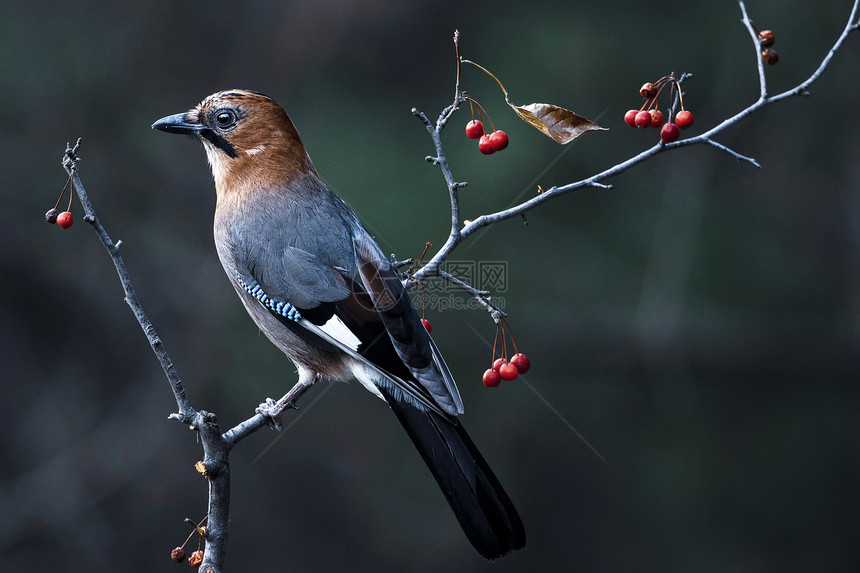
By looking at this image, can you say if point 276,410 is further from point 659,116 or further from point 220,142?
point 659,116

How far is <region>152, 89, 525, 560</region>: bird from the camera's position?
6.88 feet

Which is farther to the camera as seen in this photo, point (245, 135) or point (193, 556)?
point (245, 135)

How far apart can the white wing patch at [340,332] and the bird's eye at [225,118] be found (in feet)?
2.20

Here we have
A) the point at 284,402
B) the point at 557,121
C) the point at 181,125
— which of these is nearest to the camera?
the point at 557,121

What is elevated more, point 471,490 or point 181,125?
point 181,125

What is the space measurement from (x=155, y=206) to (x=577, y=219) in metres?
2.05

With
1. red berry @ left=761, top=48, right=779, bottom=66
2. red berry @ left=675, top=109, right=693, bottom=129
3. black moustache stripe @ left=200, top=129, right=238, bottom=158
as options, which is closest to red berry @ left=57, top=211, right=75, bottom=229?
black moustache stripe @ left=200, top=129, right=238, bottom=158

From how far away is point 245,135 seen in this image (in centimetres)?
253

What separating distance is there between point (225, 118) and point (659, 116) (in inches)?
46.0

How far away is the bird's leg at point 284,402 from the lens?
7.72 feet

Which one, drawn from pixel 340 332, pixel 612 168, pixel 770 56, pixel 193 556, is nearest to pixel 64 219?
pixel 340 332

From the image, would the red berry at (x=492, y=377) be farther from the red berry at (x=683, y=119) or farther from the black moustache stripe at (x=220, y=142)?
the black moustache stripe at (x=220, y=142)

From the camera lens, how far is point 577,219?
14.7ft

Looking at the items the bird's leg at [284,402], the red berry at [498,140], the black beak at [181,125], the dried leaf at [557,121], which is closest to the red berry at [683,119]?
the dried leaf at [557,121]
